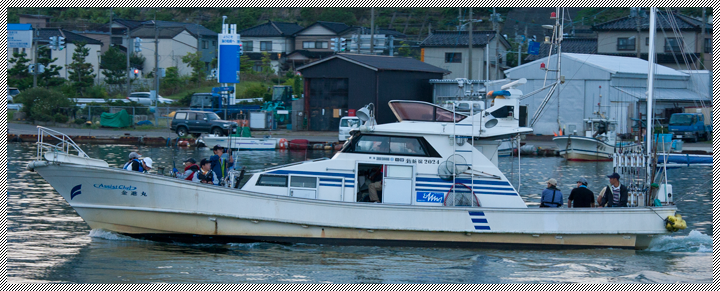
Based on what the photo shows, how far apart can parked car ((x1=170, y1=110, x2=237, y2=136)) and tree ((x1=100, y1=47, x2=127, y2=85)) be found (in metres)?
20.8

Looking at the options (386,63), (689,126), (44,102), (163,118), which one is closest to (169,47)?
(163,118)

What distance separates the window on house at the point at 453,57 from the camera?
54.4 metres

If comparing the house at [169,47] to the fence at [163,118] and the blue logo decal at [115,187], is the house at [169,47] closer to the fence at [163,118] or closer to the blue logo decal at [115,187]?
the fence at [163,118]

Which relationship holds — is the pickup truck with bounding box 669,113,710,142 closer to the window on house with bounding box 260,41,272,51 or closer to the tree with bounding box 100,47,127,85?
Answer: the window on house with bounding box 260,41,272,51

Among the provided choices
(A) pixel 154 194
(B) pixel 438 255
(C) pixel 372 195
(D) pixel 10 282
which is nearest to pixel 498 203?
(B) pixel 438 255

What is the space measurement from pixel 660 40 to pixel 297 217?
46982 millimetres

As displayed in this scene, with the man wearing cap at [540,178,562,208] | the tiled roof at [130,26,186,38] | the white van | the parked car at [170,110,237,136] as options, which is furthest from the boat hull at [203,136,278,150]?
the tiled roof at [130,26,186,38]

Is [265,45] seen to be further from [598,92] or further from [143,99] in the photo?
[598,92]

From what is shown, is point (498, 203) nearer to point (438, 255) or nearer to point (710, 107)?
point (438, 255)

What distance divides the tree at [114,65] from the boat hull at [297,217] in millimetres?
46969

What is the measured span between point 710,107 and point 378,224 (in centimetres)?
3542

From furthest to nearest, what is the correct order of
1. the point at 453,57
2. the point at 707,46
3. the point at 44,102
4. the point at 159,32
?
the point at 159,32
the point at 453,57
the point at 707,46
the point at 44,102

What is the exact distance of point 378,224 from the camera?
1274 cm

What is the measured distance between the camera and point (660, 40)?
52594 mm
